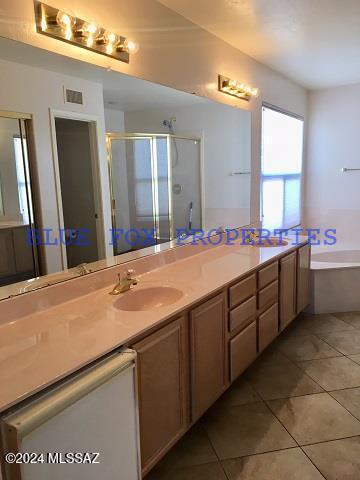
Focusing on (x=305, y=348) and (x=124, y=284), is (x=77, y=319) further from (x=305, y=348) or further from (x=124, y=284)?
(x=305, y=348)

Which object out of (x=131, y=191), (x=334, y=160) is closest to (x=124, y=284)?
(x=131, y=191)

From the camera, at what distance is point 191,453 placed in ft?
6.16

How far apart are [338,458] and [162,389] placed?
98cm

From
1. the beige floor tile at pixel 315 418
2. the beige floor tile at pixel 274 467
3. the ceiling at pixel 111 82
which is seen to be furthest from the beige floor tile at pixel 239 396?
the ceiling at pixel 111 82

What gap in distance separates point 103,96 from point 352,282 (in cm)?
295

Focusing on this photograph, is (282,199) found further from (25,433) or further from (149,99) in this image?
(25,433)

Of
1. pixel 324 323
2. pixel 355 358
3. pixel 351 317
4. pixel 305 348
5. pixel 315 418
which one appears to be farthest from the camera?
pixel 351 317

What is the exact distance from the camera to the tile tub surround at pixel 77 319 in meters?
1.15

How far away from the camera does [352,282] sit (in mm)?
3637

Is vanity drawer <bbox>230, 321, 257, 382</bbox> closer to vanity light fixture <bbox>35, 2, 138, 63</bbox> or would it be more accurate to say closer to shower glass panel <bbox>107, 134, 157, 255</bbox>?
shower glass panel <bbox>107, 134, 157, 255</bbox>

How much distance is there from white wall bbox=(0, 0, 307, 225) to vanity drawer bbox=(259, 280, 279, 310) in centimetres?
110

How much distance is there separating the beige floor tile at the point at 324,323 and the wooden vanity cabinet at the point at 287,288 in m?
→ 0.33

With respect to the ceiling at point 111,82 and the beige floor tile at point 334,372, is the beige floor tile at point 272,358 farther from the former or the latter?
the ceiling at point 111,82

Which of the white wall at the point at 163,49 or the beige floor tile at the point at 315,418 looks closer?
the white wall at the point at 163,49
